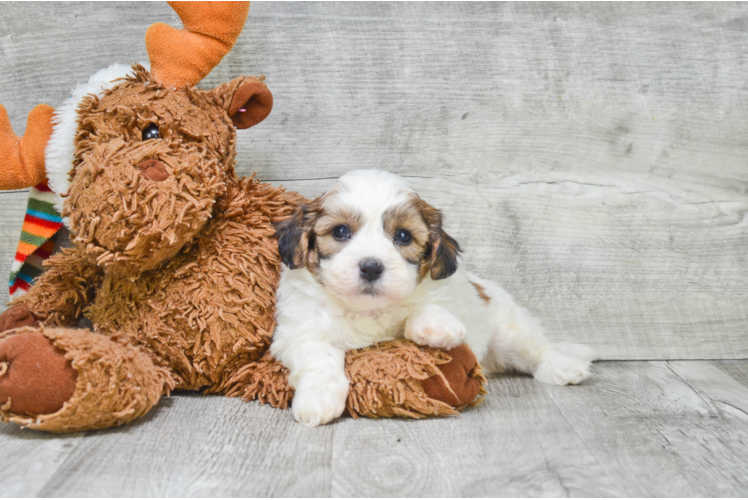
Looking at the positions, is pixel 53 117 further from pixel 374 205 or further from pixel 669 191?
pixel 669 191

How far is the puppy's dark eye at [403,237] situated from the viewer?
5.92ft

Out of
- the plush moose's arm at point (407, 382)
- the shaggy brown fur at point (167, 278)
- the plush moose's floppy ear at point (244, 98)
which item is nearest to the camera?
the shaggy brown fur at point (167, 278)

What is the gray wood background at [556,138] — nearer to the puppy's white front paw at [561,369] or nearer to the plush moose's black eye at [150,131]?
the puppy's white front paw at [561,369]

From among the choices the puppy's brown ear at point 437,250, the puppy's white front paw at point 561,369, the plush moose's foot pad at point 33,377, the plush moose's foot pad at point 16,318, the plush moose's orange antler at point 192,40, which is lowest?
the puppy's white front paw at point 561,369

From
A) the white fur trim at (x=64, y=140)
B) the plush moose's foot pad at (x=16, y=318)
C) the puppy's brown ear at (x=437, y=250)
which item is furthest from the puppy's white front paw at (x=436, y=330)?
the plush moose's foot pad at (x=16, y=318)

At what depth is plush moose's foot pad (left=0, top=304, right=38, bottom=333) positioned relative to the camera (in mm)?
1873

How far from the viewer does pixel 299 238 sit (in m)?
1.81

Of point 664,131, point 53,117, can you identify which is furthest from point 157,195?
point 664,131

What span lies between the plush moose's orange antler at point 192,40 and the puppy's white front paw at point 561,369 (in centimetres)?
148

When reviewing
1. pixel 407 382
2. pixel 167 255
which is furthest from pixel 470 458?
Result: pixel 167 255

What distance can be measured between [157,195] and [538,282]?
1.58 m

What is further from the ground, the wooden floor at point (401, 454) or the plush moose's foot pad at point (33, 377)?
the plush moose's foot pad at point (33, 377)

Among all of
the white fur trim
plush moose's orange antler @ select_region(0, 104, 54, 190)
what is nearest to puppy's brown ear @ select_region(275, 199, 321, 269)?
the white fur trim

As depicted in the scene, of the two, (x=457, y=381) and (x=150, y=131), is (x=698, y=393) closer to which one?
(x=457, y=381)
